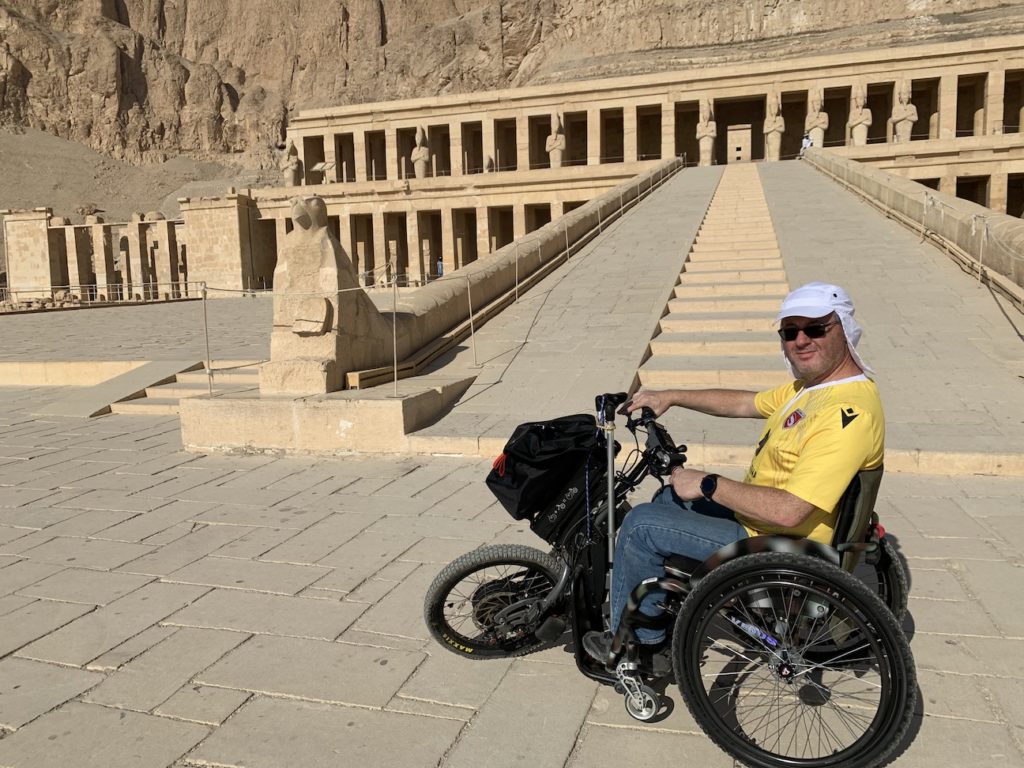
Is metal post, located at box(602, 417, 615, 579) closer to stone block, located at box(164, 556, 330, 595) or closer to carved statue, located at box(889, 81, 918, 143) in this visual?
stone block, located at box(164, 556, 330, 595)

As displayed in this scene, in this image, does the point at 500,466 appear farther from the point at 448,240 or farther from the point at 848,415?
the point at 448,240

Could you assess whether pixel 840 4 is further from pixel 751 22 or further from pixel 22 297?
pixel 22 297

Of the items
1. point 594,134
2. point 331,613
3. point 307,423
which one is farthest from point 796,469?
point 594,134

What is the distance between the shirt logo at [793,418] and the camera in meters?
2.30

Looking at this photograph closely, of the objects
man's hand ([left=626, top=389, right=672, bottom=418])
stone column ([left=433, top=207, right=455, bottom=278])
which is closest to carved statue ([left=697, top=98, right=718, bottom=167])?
stone column ([left=433, top=207, right=455, bottom=278])

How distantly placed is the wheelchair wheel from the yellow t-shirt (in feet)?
0.64

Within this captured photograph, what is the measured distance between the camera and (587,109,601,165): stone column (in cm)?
3322

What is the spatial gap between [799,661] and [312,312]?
18.3 ft

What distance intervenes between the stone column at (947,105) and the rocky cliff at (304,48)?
40.9 ft

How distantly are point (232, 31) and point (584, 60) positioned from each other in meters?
40.3

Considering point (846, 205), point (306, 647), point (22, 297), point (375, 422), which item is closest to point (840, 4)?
point (846, 205)

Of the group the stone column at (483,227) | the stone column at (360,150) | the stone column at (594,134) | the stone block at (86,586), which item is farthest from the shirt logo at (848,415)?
the stone column at (360,150)

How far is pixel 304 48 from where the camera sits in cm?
7006

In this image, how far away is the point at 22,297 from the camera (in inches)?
1214
